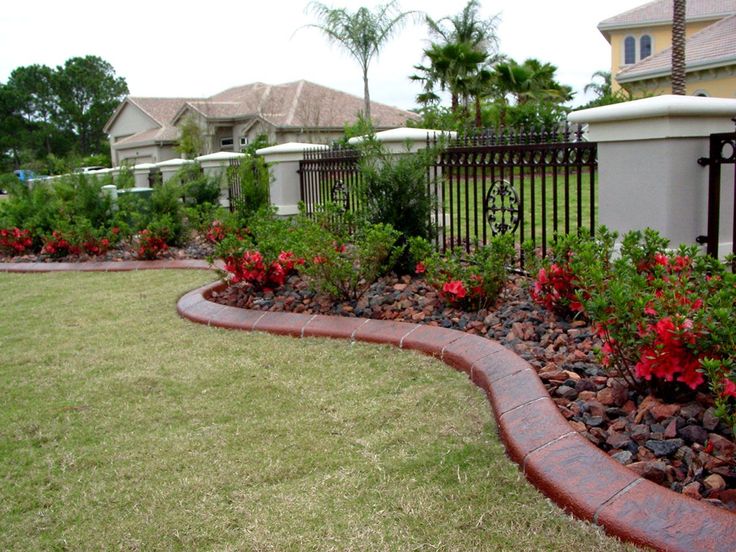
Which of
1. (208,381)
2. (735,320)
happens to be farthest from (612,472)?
(208,381)

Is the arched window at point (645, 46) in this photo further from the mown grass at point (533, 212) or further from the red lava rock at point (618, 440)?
the red lava rock at point (618, 440)

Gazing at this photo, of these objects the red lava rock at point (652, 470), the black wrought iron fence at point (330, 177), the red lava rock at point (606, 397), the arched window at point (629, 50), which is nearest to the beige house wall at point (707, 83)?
the arched window at point (629, 50)

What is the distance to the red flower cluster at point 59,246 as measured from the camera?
987 centimetres

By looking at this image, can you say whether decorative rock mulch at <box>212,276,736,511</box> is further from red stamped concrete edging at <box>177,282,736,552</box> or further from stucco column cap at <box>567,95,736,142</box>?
stucco column cap at <box>567,95,736,142</box>

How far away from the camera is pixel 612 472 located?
2.71 meters

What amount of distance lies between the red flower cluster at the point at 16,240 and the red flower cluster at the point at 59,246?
81 centimetres

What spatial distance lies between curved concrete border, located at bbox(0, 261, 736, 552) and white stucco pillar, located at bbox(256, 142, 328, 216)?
242 inches

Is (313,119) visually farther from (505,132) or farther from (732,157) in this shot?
(732,157)

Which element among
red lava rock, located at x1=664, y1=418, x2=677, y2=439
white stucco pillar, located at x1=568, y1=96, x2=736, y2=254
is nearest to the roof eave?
white stucco pillar, located at x1=568, y1=96, x2=736, y2=254

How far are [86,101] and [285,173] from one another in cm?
6418

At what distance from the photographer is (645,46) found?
37344 mm

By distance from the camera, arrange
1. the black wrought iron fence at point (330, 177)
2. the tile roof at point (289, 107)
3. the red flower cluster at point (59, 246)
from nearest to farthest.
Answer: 1. the black wrought iron fence at point (330, 177)
2. the red flower cluster at point (59, 246)
3. the tile roof at point (289, 107)

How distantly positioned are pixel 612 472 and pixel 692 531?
1.36 ft

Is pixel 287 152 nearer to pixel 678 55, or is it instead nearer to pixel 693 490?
pixel 693 490
